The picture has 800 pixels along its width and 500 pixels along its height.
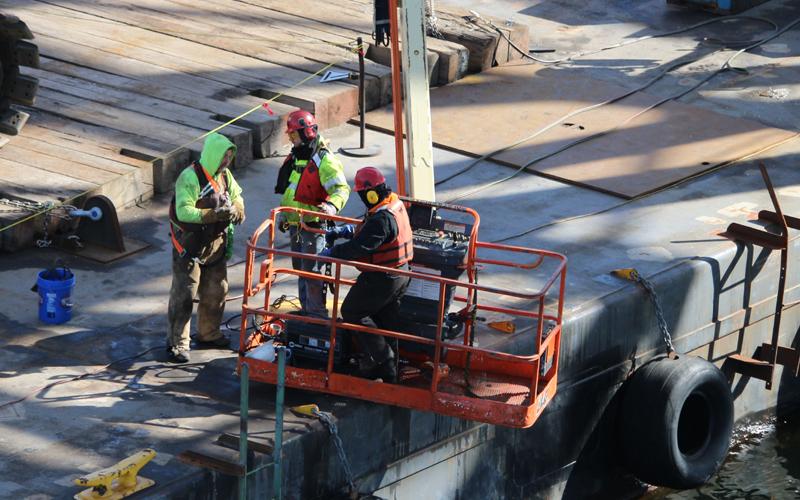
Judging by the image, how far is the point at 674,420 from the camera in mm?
12734

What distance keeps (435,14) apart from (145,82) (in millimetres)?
4386

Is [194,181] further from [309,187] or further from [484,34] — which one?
[484,34]

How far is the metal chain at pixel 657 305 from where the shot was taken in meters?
13.1

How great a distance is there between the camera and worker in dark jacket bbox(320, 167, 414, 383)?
400 inches

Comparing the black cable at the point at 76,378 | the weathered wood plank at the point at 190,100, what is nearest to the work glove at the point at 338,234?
the black cable at the point at 76,378

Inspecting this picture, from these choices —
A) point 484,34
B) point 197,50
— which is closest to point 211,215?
point 197,50

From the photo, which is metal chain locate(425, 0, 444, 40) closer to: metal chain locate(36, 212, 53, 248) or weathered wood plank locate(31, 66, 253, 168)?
weathered wood plank locate(31, 66, 253, 168)

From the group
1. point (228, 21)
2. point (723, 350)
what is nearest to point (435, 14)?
point (228, 21)

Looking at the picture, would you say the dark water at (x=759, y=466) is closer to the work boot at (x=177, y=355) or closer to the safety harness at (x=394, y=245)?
the safety harness at (x=394, y=245)

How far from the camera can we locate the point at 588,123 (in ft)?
56.4

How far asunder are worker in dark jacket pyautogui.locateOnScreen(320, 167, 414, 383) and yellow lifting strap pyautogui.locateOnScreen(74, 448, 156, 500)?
1984mm

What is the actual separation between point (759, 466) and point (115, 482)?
777cm

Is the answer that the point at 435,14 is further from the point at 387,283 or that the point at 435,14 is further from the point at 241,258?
the point at 387,283

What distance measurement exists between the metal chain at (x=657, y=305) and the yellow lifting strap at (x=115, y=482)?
5570 mm
